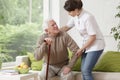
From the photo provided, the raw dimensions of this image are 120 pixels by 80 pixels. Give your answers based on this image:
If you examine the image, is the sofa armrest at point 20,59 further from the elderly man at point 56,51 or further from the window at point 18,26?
the elderly man at point 56,51

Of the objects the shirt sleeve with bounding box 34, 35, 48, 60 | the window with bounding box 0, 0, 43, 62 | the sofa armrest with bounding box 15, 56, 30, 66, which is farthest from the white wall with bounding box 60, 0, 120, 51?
the shirt sleeve with bounding box 34, 35, 48, 60

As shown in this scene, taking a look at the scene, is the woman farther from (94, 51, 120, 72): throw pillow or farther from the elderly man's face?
(94, 51, 120, 72): throw pillow

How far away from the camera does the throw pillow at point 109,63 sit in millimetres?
4195

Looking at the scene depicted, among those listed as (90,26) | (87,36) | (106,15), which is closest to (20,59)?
(87,36)

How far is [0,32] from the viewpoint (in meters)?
4.88

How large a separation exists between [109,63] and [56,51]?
33.8 inches

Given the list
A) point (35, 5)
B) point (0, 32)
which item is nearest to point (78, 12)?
point (0, 32)

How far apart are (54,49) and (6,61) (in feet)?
4.44

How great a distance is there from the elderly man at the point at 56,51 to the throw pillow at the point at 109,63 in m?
0.56

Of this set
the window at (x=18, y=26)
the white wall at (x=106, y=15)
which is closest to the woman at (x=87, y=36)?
the window at (x=18, y=26)

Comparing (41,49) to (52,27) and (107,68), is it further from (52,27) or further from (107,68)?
(107,68)

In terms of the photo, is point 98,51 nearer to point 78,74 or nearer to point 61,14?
point 78,74

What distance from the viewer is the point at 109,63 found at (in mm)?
4281

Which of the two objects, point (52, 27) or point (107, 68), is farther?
point (107, 68)
